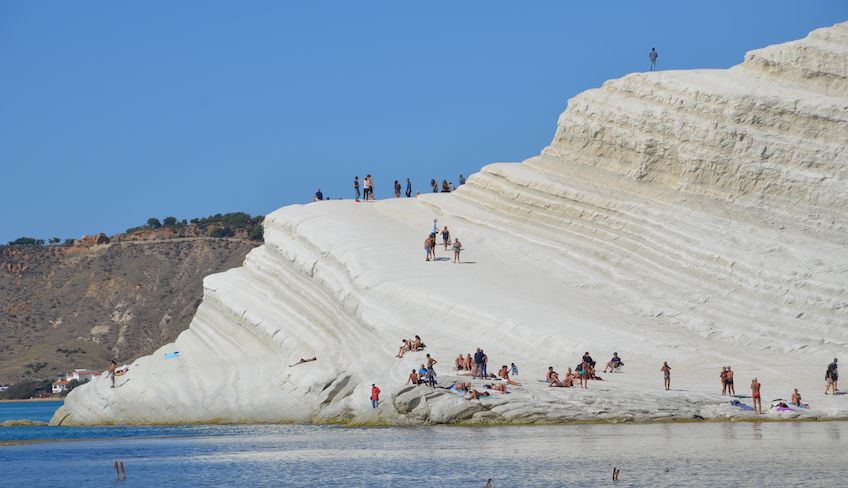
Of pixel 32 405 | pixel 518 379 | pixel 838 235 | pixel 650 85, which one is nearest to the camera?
pixel 518 379

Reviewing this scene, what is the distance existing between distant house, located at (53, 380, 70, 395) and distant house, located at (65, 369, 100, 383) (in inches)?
18.6

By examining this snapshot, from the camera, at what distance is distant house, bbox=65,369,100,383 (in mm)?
99312

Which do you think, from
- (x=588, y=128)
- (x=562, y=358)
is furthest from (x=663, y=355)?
(x=588, y=128)

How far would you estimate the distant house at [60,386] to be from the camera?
331ft

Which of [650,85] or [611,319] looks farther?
[650,85]

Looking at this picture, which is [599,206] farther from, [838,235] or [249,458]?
[249,458]

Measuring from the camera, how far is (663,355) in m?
42.5

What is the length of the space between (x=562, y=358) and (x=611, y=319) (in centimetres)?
330

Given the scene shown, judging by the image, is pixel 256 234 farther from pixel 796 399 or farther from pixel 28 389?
pixel 796 399

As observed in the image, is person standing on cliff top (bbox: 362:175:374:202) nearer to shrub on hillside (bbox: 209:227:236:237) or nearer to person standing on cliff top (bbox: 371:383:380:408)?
person standing on cliff top (bbox: 371:383:380:408)

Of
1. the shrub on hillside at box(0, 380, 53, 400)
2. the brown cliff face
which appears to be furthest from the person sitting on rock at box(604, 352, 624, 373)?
the shrub on hillside at box(0, 380, 53, 400)

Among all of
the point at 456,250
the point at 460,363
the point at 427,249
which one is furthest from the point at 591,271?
the point at 460,363

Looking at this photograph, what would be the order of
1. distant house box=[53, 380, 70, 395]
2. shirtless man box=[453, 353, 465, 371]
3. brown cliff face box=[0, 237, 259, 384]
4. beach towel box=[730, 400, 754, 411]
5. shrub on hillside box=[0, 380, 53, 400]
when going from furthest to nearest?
brown cliff face box=[0, 237, 259, 384], shrub on hillside box=[0, 380, 53, 400], distant house box=[53, 380, 70, 395], shirtless man box=[453, 353, 465, 371], beach towel box=[730, 400, 754, 411]

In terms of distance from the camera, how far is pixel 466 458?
31156mm
